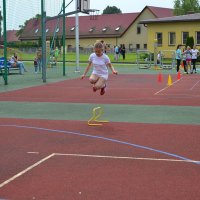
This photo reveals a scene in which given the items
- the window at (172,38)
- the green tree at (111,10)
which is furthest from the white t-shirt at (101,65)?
the green tree at (111,10)

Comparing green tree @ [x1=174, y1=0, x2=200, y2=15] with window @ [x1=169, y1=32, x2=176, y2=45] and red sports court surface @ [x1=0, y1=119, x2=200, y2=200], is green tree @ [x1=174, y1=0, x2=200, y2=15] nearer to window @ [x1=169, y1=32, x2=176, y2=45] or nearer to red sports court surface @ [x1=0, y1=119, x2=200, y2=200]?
window @ [x1=169, y1=32, x2=176, y2=45]

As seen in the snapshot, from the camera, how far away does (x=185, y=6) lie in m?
84.8

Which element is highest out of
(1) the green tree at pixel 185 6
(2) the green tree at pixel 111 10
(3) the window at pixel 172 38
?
(2) the green tree at pixel 111 10

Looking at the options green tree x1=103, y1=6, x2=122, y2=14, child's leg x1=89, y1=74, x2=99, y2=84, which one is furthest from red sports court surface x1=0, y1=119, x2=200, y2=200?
green tree x1=103, y1=6, x2=122, y2=14

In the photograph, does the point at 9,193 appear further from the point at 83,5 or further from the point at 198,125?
the point at 83,5

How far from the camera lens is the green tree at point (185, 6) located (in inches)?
3295

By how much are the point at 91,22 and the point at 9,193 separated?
8448 cm

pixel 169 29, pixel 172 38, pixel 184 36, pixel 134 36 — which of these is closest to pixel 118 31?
pixel 134 36

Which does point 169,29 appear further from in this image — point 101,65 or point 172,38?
point 101,65

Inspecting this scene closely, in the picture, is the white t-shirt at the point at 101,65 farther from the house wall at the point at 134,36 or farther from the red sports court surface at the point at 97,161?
the house wall at the point at 134,36

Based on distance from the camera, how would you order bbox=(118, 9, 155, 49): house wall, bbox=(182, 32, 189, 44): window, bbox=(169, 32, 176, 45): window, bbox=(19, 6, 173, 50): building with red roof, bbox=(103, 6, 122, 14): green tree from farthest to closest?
1. bbox=(103, 6, 122, 14): green tree
2. bbox=(118, 9, 155, 49): house wall
3. bbox=(19, 6, 173, 50): building with red roof
4. bbox=(169, 32, 176, 45): window
5. bbox=(182, 32, 189, 44): window

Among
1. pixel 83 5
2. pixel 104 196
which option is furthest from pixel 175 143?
pixel 83 5

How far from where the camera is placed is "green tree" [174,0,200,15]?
3295 inches

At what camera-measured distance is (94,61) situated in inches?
426
